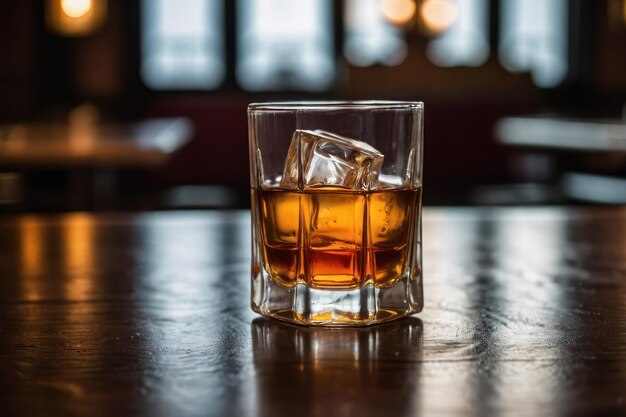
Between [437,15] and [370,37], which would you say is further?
[370,37]

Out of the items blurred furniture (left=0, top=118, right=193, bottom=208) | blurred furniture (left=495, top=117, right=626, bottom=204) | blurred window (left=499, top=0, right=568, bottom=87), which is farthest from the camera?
blurred window (left=499, top=0, right=568, bottom=87)

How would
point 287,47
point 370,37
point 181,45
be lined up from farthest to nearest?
point 370,37 < point 287,47 < point 181,45

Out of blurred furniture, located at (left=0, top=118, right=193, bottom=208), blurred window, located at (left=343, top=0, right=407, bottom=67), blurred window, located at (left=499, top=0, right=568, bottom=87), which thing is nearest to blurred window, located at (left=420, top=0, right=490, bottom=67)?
blurred window, located at (left=499, top=0, right=568, bottom=87)

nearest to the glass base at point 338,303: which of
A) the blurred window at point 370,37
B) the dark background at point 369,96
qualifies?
the dark background at point 369,96

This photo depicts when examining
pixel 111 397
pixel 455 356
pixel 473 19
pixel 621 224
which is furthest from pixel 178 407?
pixel 473 19

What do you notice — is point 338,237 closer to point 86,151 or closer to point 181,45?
point 86,151

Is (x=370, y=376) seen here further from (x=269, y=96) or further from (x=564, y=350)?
(x=269, y=96)

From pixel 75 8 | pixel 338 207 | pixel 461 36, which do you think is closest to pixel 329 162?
pixel 338 207

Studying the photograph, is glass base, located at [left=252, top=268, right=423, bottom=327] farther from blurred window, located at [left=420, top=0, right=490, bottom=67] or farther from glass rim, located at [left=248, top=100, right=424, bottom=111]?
blurred window, located at [left=420, top=0, right=490, bottom=67]
